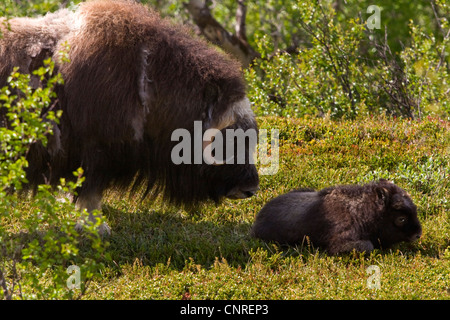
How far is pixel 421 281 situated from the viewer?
409 cm

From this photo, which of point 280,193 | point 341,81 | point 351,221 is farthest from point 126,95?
point 341,81

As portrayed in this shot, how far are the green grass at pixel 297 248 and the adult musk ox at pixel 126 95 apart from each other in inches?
15.8

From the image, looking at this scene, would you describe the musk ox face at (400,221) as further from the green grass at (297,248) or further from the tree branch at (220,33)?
the tree branch at (220,33)

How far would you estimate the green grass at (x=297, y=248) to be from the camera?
13.2 ft

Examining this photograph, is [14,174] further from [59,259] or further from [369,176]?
[369,176]

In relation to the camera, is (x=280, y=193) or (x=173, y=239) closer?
(x=173, y=239)

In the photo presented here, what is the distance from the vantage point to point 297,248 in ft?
14.8

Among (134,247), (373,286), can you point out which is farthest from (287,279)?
(134,247)

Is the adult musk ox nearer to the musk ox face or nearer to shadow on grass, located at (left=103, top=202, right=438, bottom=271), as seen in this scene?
shadow on grass, located at (left=103, top=202, right=438, bottom=271)

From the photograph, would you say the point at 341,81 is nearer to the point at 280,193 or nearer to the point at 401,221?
the point at 280,193

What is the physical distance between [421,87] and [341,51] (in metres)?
0.93

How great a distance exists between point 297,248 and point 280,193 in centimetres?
106

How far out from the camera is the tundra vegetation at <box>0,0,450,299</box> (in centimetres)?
346

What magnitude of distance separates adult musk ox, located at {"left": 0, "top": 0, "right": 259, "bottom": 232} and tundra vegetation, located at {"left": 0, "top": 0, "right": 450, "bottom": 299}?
20cm
